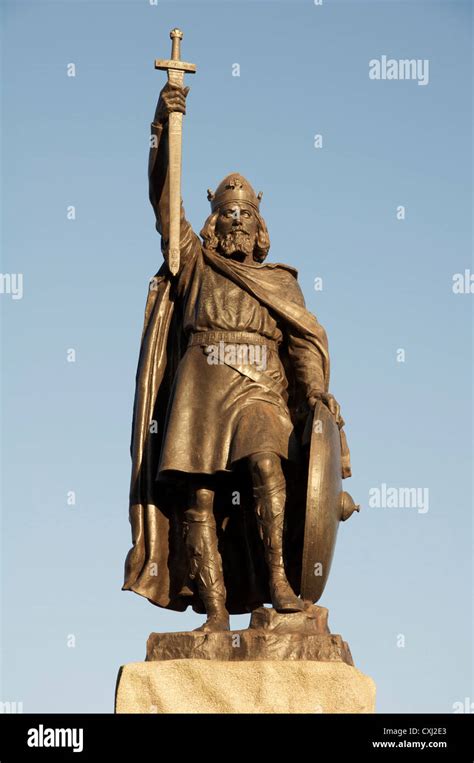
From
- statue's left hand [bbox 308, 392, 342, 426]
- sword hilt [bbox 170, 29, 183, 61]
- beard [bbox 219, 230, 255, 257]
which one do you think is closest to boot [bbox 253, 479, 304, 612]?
statue's left hand [bbox 308, 392, 342, 426]

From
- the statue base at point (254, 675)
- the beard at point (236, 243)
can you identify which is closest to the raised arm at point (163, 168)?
the beard at point (236, 243)

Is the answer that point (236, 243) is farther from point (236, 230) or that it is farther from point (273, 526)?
point (273, 526)

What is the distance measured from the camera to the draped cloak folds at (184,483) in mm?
14039

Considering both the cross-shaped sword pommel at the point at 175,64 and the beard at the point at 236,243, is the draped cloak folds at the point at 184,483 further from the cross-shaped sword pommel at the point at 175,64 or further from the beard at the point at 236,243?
the cross-shaped sword pommel at the point at 175,64

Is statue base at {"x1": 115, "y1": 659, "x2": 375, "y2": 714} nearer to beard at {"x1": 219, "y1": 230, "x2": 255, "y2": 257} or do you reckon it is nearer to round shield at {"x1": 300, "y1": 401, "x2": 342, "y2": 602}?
round shield at {"x1": 300, "y1": 401, "x2": 342, "y2": 602}

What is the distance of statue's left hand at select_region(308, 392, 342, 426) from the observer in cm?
1393

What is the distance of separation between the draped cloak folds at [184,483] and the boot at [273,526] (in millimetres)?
341

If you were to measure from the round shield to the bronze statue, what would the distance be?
1 cm

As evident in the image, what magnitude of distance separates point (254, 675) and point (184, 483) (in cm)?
217

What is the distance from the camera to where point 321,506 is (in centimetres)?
1331

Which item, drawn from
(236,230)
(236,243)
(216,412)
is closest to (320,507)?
(216,412)

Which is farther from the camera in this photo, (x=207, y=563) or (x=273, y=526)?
(x=207, y=563)
